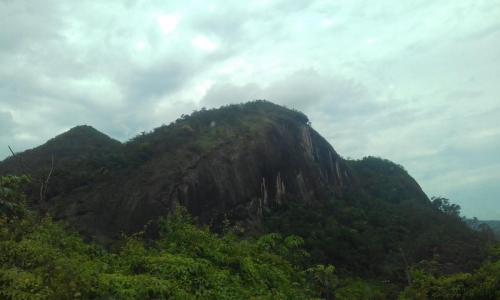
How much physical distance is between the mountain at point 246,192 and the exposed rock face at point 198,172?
3.9 inches

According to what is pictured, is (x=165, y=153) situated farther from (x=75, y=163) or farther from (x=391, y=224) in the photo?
(x=391, y=224)

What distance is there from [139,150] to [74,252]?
117 ft

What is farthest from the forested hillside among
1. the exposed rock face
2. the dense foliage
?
the exposed rock face

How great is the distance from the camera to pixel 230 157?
41656mm

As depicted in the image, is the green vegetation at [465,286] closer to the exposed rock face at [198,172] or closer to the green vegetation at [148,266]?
the green vegetation at [148,266]

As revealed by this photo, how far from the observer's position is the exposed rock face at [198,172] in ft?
112

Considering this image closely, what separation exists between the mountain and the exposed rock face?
99 millimetres

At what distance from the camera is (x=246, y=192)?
41.1m

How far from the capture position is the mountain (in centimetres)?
3466

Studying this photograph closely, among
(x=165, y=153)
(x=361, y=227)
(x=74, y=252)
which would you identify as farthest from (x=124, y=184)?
(x=74, y=252)

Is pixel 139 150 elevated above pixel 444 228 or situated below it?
above

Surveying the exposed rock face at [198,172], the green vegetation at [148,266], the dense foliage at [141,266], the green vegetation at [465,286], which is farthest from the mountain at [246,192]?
the dense foliage at [141,266]

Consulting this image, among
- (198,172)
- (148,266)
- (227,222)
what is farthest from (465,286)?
(198,172)

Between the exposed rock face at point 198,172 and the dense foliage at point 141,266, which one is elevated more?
the exposed rock face at point 198,172
